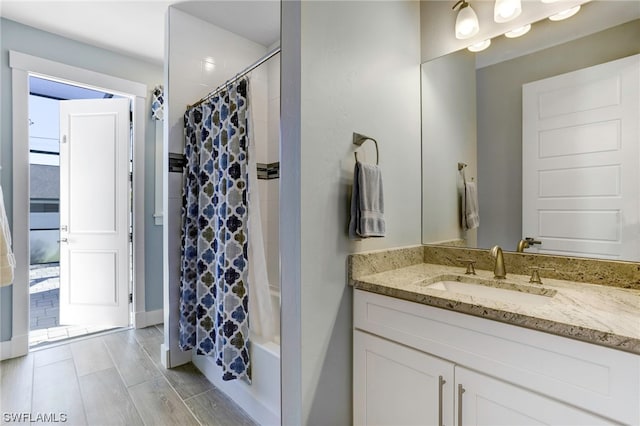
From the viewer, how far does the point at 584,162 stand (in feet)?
4.17

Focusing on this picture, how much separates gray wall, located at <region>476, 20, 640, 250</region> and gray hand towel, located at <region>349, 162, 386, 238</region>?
0.66 meters

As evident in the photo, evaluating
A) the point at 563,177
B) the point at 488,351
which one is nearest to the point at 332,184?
the point at 488,351

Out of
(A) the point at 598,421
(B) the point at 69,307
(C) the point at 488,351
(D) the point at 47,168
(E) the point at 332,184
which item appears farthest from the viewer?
(D) the point at 47,168

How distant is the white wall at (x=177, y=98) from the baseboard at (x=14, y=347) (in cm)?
122

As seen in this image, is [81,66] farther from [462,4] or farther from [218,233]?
[462,4]

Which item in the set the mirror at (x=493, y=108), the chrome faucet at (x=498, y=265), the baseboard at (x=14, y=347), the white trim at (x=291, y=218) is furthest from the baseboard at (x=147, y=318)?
the chrome faucet at (x=498, y=265)

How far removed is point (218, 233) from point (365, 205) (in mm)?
992

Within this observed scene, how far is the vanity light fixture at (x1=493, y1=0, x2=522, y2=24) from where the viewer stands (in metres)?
1.42

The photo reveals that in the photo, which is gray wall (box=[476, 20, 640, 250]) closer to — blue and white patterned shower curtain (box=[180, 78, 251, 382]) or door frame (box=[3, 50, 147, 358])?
blue and white patterned shower curtain (box=[180, 78, 251, 382])

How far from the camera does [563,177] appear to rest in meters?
1.33

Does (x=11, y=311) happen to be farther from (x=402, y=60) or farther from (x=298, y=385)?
(x=402, y=60)

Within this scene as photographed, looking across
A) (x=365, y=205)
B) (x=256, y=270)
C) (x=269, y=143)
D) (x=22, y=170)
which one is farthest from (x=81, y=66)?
(x=365, y=205)

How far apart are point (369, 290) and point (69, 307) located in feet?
10.3

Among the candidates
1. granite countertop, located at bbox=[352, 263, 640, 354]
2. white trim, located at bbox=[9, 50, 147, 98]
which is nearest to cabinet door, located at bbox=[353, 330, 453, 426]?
granite countertop, located at bbox=[352, 263, 640, 354]
